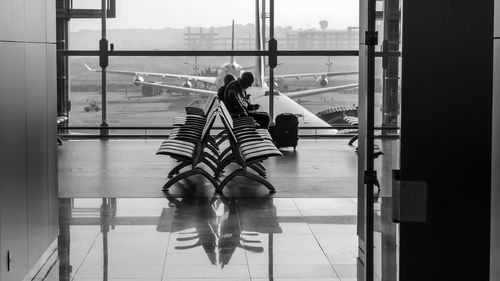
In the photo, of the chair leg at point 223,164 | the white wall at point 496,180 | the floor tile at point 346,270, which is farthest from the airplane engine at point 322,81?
the white wall at point 496,180

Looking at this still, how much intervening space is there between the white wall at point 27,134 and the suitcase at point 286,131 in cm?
745

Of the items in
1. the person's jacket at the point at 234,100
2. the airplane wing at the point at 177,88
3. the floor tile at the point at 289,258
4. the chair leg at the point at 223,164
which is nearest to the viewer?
the floor tile at the point at 289,258

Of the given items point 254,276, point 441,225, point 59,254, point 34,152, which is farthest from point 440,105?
point 59,254

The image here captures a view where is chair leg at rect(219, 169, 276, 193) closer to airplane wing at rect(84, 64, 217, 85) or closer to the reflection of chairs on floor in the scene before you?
the reflection of chairs on floor

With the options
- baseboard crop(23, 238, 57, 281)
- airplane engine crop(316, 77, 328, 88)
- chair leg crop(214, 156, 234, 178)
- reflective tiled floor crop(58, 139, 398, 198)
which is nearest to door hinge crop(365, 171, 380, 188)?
baseboard crop(23, 238, 57, 281)

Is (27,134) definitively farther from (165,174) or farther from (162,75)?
(162,75)

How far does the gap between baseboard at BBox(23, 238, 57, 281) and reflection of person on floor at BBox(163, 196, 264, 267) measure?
2.74 ft

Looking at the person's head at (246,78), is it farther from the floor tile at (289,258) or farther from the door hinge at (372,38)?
the door hinge at (372,38)

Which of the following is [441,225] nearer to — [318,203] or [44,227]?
[44,227]

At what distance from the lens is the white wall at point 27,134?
4.45 meters

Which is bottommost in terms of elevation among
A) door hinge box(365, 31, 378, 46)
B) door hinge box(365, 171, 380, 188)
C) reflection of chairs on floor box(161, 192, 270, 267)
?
reflection of chairs on floor box(161, 192, 270, 267)

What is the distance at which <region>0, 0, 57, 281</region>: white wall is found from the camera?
4453 millimetres

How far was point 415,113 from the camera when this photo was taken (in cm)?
321

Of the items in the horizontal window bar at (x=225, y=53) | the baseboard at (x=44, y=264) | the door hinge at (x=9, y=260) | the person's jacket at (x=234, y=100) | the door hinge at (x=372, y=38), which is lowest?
the baseboard at (x=44, y=264)
